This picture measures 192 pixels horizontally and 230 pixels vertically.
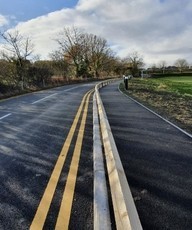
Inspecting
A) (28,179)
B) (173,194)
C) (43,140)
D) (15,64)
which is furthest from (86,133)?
(15,64)

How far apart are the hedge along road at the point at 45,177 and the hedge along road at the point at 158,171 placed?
0.71 meters

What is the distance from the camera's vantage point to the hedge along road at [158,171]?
13.3 feet

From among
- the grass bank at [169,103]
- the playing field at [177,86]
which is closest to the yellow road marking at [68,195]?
the grass bank at [169,103]

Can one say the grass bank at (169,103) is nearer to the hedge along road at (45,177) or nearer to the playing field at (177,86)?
the hedge along road at (45,177)

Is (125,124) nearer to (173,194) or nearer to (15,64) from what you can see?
(173,194)

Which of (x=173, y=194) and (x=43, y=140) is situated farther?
(x=43, y=140)

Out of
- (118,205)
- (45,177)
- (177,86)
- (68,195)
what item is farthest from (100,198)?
(177,86)

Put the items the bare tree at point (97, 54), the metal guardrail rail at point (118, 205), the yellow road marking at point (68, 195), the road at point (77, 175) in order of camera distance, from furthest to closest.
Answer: the bare tree at point (97, 54) → the road at point (77, 175) → the yellow road marking at point (68, 195) → the metal guardrail rail at point (118, 205)

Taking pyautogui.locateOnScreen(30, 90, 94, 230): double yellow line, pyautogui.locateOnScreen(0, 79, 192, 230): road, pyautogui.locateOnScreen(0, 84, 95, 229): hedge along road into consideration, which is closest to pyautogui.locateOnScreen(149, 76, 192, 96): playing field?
pyautogui.locateOnScreen(0, 79, 192, 230): road

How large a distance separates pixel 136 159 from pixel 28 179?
2.20m

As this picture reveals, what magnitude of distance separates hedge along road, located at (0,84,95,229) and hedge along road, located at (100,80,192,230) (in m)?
0.71

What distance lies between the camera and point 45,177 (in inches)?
216

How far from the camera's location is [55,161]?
641cm

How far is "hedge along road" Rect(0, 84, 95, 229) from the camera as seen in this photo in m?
4.01
